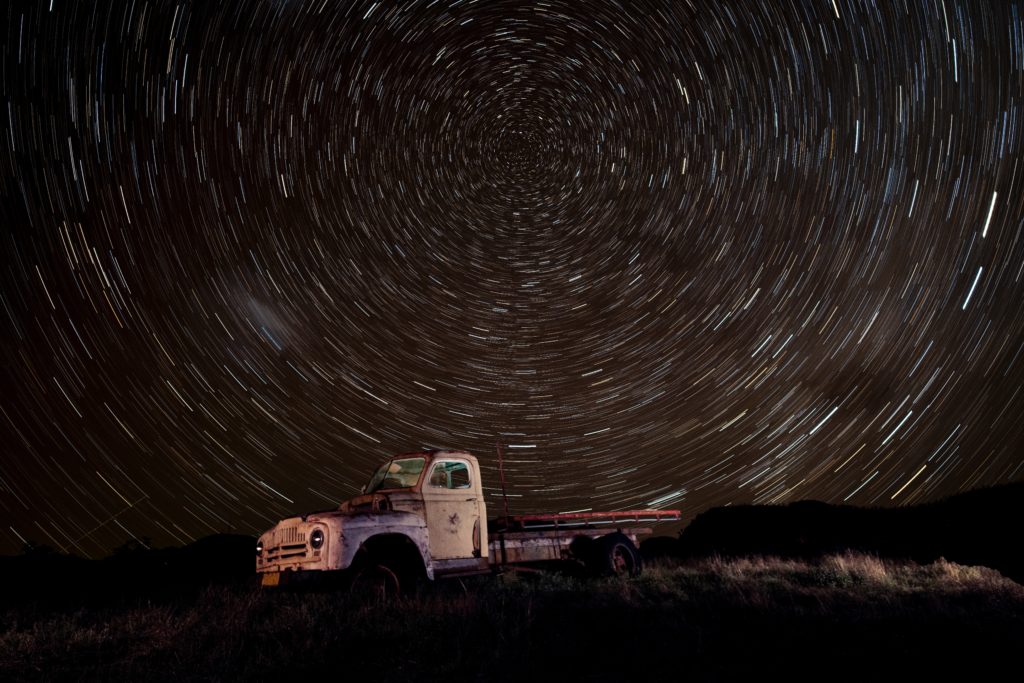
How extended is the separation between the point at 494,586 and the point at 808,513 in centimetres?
4412

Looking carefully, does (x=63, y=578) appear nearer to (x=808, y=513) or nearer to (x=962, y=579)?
(x=962, y=579)

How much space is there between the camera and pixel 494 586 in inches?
407

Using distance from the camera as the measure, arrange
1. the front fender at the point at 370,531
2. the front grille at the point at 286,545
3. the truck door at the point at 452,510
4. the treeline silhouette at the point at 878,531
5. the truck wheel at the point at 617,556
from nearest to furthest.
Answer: the front fender at the point at 370,531
the front grille at the point at 286,545
the truck door at the point at 452,510
the truck wheel at the point at 617,556
the treeline silhouette at the point at 878,531

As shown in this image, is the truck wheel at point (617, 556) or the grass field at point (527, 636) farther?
the truck wheel at point (617, 556)

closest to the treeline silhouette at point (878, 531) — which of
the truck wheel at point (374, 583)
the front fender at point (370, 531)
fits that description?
the front fender at point (370, 531)

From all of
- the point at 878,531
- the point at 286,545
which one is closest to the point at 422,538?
the point at 286,545

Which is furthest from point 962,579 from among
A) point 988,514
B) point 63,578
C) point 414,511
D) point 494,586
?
point 63,578

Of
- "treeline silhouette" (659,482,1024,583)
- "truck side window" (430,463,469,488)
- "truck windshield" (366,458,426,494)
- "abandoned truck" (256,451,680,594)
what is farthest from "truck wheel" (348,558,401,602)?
"treeline silhouette" (659,482,1024,583)

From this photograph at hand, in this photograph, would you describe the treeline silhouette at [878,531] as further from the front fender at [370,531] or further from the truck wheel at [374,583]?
the truck wheel at [374,583]

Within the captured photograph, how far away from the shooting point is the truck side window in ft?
34.3

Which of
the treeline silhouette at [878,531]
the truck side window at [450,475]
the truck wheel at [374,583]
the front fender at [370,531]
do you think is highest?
the truck side window at [450,475]

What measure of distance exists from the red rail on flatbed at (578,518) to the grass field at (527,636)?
225 centimetres

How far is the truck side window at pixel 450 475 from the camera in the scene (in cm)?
1045

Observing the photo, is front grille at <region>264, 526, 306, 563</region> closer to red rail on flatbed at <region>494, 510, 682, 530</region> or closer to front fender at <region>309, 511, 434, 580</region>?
front fender at <region>309, 511, 434, 580</region>
